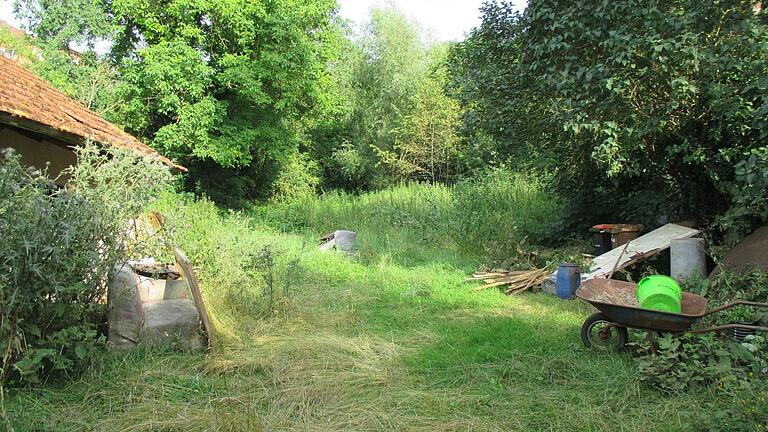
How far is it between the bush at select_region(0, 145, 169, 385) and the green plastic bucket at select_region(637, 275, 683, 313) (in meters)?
4.52

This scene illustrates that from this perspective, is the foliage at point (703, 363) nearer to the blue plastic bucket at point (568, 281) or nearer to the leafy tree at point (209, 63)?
the blue plastic bucket at point (568, 281)

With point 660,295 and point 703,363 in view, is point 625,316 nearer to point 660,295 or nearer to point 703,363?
point 660,295

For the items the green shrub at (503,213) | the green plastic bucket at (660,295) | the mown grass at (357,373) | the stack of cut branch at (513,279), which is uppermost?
the green shrub at (503,213)

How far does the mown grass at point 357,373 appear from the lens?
11.8 ft

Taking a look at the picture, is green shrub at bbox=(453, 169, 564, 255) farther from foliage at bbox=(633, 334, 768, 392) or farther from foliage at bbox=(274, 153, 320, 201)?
foliage at bbox=(274, 153, 320, 201)

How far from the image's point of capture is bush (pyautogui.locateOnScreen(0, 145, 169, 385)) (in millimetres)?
3820

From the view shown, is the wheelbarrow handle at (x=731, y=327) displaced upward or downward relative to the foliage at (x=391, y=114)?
downward

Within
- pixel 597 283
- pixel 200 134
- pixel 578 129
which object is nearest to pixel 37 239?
pixel 597 283

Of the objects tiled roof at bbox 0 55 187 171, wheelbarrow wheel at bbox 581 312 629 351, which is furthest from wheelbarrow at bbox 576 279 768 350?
tiled roof at bbox 0 55 187 171

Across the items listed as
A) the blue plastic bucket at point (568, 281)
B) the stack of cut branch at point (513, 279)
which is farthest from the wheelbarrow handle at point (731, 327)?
the stack of cut branch at point (513, 279)

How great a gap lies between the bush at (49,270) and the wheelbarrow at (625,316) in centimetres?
416

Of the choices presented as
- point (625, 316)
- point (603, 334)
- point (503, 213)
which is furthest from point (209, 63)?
point (625, 316)

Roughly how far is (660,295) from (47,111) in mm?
7687

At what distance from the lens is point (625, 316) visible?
4.44 meters
